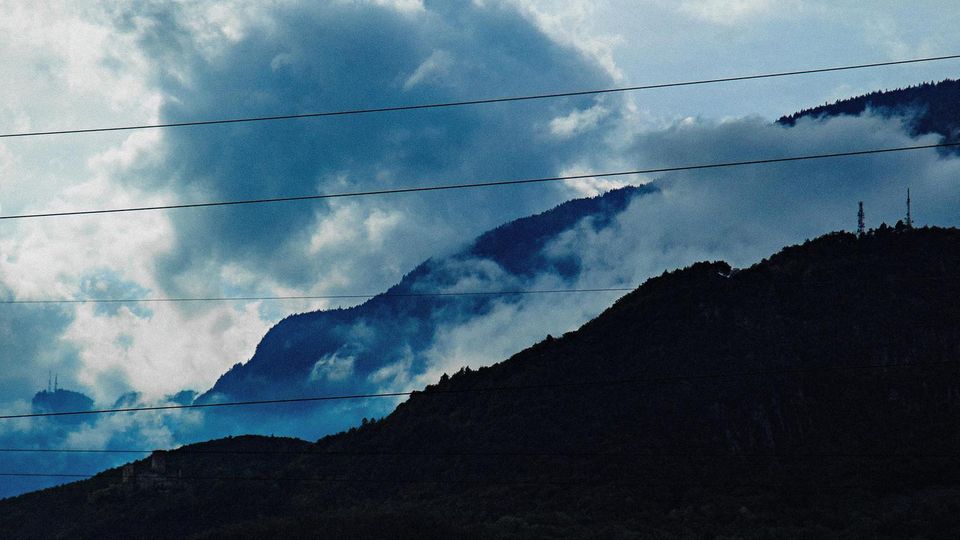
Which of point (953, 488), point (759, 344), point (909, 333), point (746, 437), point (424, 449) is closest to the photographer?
point (953, 488)

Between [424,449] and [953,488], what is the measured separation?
7521cm

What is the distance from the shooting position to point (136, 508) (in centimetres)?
12556

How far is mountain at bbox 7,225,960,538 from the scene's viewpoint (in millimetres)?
89250

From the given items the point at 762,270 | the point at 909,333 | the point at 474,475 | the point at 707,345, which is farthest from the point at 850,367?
the point at 474,475

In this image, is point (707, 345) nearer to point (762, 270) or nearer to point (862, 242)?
point (762, 270)

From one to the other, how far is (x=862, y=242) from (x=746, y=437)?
153ft

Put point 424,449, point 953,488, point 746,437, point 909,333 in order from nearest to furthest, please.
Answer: point 953,488
point 746,437
point 909,333
point 424,449

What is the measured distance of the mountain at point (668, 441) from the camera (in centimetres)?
8925

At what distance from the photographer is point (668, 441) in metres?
115

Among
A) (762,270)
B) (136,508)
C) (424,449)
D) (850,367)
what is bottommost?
(136,508)

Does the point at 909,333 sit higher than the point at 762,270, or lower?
lower

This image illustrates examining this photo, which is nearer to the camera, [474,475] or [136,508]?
[474,475]

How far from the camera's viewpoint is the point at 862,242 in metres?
144

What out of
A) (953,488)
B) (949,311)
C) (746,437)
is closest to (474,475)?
(746,437)
